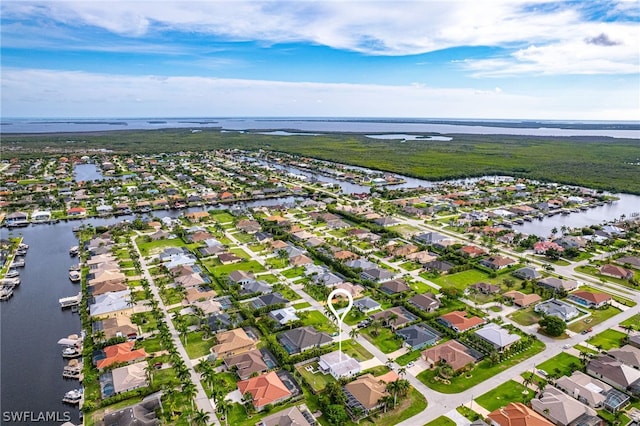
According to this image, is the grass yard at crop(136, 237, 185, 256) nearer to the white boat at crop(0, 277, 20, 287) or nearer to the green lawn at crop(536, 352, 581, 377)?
the white boat at crop(0, 277, 20, 287)

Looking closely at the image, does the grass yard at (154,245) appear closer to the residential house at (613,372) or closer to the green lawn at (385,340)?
the green lawn at (385,340)

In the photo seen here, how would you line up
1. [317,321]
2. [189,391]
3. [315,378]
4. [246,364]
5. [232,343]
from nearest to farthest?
[189,391], [315,378], [246,364], [232,343], [317,321]

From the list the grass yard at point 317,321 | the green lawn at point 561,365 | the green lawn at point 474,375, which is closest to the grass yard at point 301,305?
the grass yard at point 317,321

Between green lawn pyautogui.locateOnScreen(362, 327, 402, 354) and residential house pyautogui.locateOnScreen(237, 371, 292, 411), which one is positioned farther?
green lawn pyautogui.locateOnScreen(362, 327, 402, 354)

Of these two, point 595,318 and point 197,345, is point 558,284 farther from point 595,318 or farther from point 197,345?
point 197,345

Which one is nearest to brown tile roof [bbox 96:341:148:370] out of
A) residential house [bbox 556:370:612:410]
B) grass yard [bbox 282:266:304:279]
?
grass yard [bbox 282:266:304:279]

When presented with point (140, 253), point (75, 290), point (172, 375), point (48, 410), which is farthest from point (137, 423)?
point (140, 253)

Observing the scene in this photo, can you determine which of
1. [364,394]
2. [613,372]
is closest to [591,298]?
[613,372]
